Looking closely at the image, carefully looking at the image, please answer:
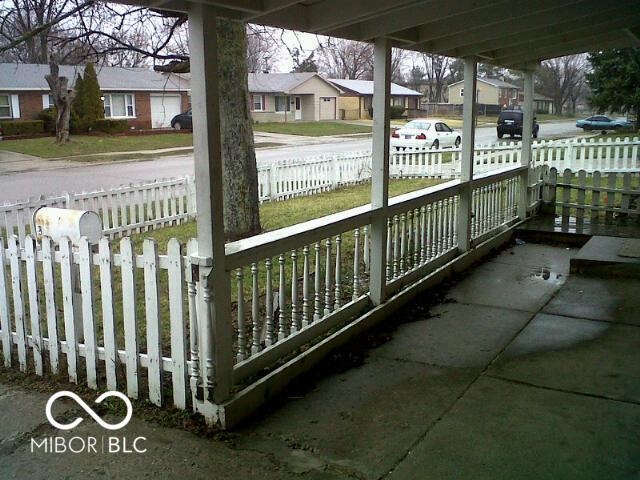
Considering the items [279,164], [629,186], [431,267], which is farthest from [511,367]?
[279,164]

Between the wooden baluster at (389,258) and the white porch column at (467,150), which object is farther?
the white porch column at (467,150)

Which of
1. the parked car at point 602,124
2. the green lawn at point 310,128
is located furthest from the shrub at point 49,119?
the parked car at point 602,124

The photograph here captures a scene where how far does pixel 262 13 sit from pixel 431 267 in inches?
160

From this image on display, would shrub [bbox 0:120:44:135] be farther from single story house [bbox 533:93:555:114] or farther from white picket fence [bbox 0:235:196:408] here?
single story house [bbox 533:93:555:114]

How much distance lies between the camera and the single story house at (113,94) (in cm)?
4019

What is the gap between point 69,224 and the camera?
22.7 ft

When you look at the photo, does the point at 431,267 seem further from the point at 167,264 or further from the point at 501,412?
the point at 167,264

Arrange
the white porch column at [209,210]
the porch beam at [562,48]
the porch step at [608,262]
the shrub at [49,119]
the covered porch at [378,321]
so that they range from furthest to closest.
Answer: the shrub at [49,119] → the porch beam at [562,48] → the porch step at [608,262] → the covered porch at [378,321] → the white porch column at [209,210]

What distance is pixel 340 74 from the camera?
237ft

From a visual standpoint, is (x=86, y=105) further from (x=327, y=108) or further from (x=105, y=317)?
(x=105, y=317)

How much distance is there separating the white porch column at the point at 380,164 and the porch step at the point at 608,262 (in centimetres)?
296

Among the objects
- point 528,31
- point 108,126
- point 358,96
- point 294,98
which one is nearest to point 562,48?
point 528,31

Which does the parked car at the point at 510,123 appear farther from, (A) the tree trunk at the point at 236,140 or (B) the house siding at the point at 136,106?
(A) the tree trunk at the point at 236,140

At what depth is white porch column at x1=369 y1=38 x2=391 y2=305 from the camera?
5.82 meters
